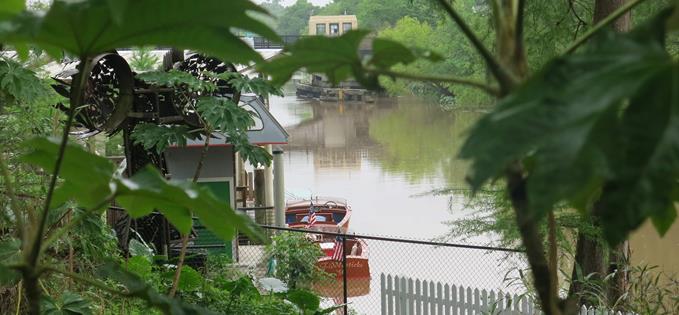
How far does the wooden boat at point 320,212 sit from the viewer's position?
12.4 m

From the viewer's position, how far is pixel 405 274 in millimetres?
10648

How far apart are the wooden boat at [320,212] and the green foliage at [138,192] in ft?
35.9

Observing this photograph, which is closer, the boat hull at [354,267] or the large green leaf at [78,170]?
the large green leaf at [78,170]

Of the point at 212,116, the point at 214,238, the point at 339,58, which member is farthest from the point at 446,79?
the point at 214,238

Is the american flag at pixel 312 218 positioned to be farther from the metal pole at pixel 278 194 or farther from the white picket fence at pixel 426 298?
the white picket fence at pixel 426 298

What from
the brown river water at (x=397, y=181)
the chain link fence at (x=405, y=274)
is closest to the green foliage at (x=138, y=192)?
the chain link fence at (x=405, y=274)

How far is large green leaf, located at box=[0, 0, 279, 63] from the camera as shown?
28.0 inches

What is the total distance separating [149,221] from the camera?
5.56 m

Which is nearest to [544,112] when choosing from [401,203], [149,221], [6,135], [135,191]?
[135,191]

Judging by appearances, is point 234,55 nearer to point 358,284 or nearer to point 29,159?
point 29,159

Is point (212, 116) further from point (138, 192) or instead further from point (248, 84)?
point (138, 192)

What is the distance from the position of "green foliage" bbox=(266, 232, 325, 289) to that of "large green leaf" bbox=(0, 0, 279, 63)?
223 inches

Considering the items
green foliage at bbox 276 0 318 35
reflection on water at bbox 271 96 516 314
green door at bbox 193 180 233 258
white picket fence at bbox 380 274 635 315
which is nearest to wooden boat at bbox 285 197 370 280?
reflection on water at bbox 271 96 516 314

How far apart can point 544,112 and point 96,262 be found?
12.1 feet
